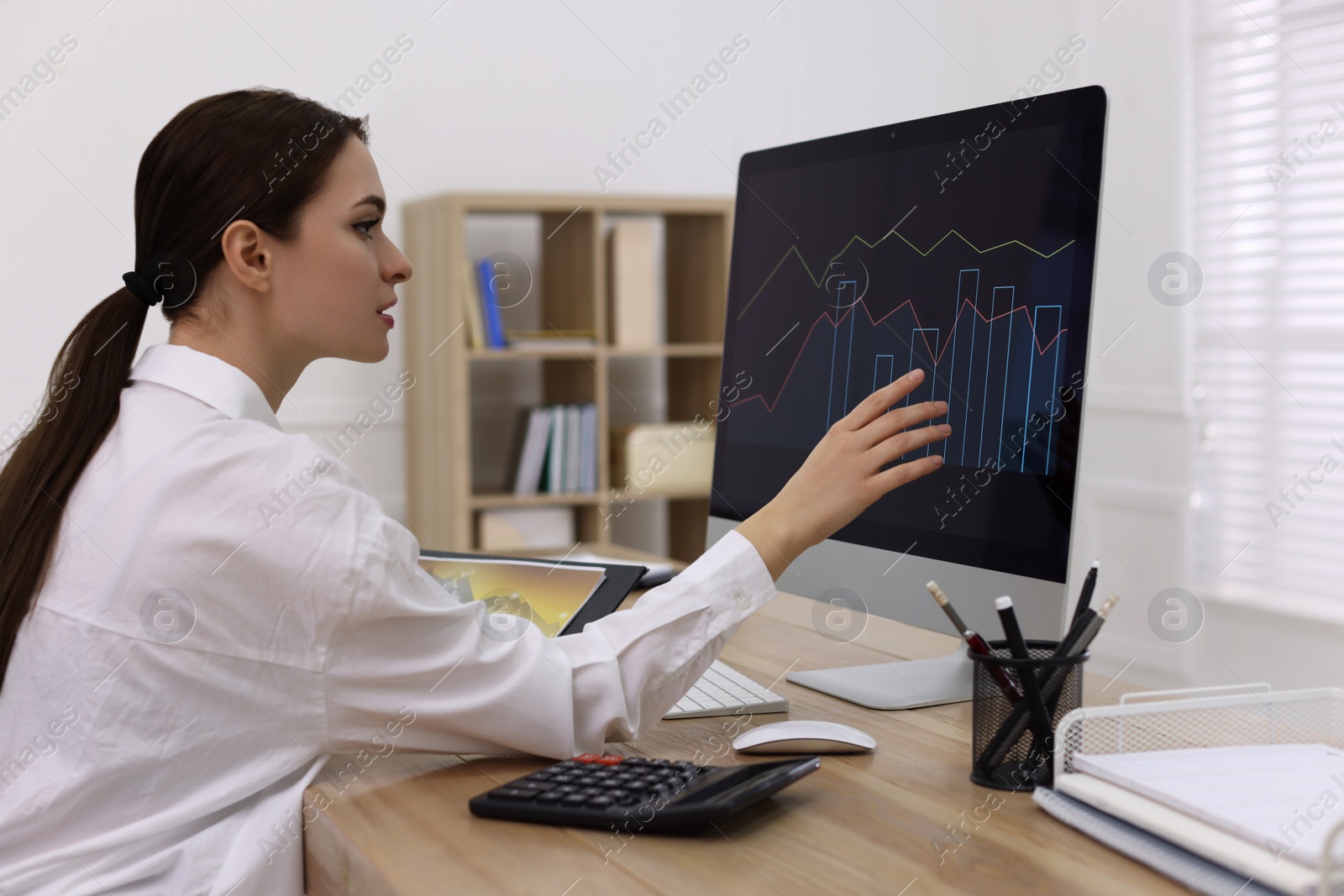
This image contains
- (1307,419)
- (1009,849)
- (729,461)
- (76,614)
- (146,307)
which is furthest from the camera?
(1307,419)

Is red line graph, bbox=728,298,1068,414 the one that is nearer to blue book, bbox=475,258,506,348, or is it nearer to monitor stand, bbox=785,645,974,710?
monitor stand, bbox=785,645,974,710

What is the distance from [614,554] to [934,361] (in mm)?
1055

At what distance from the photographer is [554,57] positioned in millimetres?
3588

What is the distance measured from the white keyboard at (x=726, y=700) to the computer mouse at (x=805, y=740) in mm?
123

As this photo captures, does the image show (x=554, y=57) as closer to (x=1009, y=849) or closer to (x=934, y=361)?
(x=934, y=361)

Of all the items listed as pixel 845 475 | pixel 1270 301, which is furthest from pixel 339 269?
pixel 1270 301

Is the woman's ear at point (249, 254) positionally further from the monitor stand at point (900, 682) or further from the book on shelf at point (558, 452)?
the book on shelf at point (558, 452)

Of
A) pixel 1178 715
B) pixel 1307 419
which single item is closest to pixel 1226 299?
pixel 1307 419

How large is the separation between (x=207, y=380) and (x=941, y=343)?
723mm

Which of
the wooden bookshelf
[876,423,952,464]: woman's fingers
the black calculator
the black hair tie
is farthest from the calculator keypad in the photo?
the wooden bookshelf

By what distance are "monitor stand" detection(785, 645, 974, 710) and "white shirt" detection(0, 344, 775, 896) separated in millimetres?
357

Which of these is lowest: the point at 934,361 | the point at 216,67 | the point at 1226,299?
the point at 934,361

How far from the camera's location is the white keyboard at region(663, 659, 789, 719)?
1145 mm

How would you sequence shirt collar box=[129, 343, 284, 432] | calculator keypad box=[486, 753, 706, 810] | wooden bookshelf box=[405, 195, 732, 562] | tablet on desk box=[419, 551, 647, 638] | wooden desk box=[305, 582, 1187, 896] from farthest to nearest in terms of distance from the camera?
wooden bookshelf box=[405, 195, 732, 562], tablet on desk box=[419, 551, 647, 638], shirt collar box=[129, 343, 284, 432], calculator keypad box=[486, 753, 706, 810], wooden desk box=[305, 582, 1187, 896]
